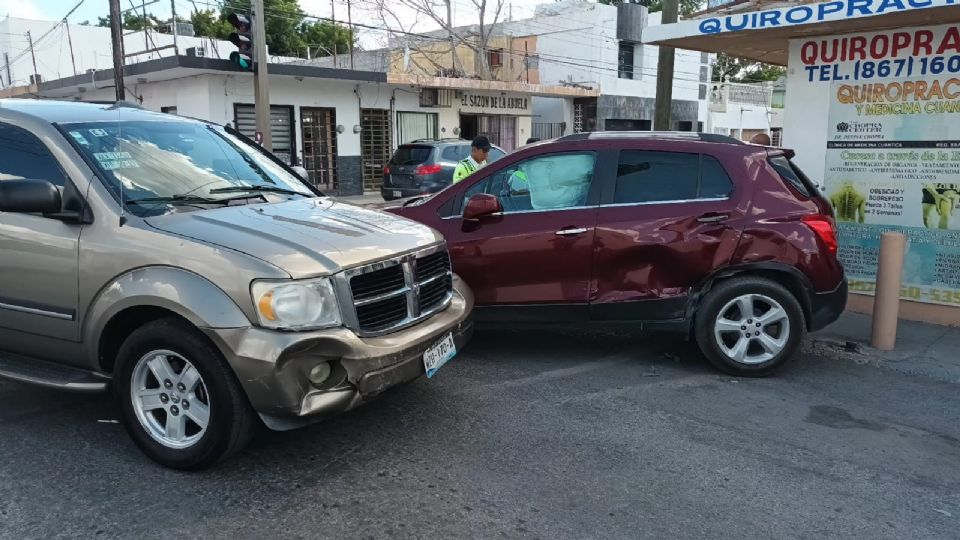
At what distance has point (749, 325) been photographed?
5234 millimetres

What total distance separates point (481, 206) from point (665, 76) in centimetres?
556

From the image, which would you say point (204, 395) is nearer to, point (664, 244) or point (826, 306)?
point (664, 244)

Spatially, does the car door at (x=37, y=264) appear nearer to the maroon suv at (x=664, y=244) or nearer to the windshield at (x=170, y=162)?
the windshield at (x=170, y=162)

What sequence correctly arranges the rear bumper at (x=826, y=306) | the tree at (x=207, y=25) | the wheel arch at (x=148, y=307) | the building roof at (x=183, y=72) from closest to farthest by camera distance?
the wheel arch at (x=148, y=307)
the rear bumper at (x=826, y=306)
the building roof at (x=183, y=72)
the tree at (x=207, y=25)

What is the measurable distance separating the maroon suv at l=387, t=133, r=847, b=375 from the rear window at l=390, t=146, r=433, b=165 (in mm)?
11557

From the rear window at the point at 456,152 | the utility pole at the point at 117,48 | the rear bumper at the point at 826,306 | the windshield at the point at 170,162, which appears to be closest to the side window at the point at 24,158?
the windshield at the point at 170,162

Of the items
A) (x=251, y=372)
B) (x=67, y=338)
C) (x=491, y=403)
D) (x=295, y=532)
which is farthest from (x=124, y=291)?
(x=491, y=403)

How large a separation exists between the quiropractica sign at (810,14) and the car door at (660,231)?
2231mm

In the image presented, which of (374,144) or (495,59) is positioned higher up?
(495,59)

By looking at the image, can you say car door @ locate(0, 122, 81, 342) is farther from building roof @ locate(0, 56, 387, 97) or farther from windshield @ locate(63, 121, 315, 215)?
building roof @ locate(0, 56, 387, 97)

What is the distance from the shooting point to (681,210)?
527 cm

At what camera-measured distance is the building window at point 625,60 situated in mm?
33297

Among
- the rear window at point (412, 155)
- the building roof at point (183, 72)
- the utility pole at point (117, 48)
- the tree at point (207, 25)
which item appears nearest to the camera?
the rear window at point (412, 155)

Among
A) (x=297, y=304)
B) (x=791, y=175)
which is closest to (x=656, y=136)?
(x=791, y=175)
